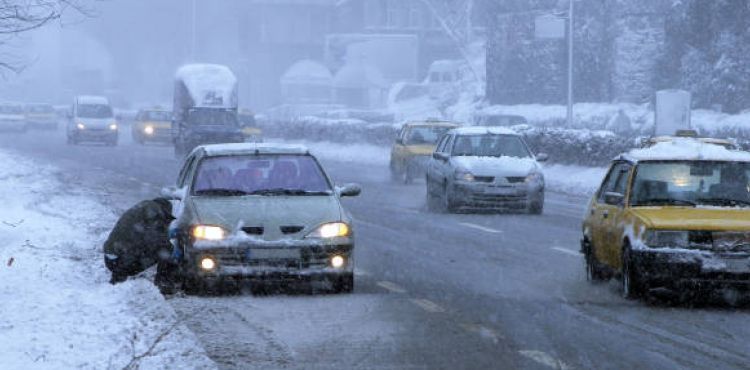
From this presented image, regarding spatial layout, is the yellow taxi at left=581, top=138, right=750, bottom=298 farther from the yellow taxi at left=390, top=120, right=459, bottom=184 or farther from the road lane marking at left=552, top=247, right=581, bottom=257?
the yellow taxi at left=390, top=120, right=459, bottom=184

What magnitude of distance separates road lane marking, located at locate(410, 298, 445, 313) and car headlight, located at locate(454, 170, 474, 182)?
39.4 feet

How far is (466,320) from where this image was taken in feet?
39.2

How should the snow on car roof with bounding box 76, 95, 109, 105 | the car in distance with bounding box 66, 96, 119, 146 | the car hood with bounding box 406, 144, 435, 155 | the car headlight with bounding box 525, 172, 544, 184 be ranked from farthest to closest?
the snow on car roof with bounding box 76, 95, 109, 105, the car in distance with bounding box 66, 96, 119, 146, the car hood with bounding box 406, 144, 435, 155, the car headlight with bounding box 525, 172, 544, 184

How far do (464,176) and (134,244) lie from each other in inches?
442

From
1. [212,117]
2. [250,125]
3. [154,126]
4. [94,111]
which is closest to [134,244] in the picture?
[212,117]

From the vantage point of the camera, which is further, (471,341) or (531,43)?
(531,43)

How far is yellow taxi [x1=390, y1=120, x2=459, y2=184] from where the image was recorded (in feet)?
118

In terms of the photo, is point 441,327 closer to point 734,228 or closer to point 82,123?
point 734,228

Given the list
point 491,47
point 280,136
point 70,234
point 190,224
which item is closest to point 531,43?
point 491,47

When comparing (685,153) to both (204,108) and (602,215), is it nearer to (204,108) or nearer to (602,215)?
(602,215)

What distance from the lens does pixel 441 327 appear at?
454 inches

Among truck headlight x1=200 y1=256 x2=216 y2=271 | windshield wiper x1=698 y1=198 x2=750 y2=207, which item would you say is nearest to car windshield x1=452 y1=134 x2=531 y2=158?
windshield wiper x1=698 y1=198 x2=750 y2=207

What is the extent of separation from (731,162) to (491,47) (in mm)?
69123

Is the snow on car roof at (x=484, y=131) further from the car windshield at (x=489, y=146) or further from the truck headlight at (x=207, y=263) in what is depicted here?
the truck headlight at (x=207, y=263)
